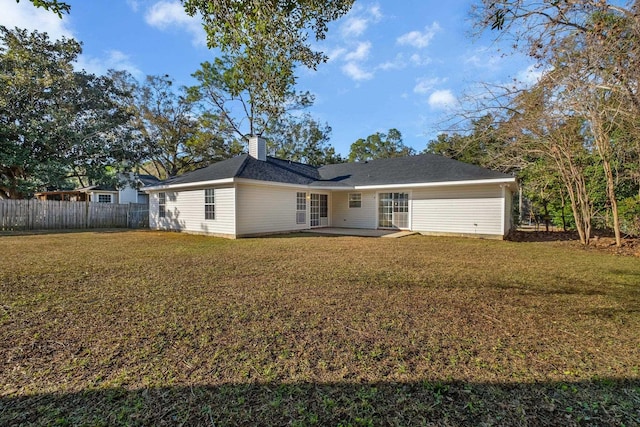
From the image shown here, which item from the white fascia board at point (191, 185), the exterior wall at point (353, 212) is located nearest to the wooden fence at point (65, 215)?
the white fascia board at point (191, 185)

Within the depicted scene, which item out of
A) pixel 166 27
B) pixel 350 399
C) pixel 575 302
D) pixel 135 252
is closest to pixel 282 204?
pixel 135 252

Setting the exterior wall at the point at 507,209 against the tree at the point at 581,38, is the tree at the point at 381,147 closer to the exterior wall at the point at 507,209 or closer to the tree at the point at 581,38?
the exterior wall at the point at 507,209

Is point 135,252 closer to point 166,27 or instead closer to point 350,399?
point 166,27

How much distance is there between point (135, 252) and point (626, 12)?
450 inches

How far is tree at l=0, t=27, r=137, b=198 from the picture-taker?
15.6 m

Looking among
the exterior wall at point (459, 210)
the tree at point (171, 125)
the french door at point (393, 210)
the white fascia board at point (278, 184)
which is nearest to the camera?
the white fascia board at point (278, 184)

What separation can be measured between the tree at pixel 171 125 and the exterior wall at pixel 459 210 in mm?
18271

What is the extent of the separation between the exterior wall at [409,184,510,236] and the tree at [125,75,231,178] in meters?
18.3

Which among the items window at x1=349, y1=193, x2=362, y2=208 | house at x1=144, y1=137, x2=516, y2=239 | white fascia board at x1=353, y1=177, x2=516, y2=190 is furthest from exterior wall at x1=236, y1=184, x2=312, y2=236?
white fascia board at x1=353, y1=177, x2=516, y2=190

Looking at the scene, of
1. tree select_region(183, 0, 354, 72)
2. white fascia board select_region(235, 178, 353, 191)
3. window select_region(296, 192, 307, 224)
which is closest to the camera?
tree select_region(183, 0, 354, 72)

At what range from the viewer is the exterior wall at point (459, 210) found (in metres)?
11.8

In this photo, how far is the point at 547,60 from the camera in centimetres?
694

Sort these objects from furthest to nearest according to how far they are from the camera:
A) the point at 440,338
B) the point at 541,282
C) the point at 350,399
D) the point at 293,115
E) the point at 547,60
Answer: the point at 293,115, the point at 547,60, the point at 541,282, the point at 440,338, the point at 350,399

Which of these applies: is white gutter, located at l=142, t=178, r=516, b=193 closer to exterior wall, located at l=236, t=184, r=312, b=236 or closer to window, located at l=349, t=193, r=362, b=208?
exterior wall, located at l=236, t=184, r=312, b=236
